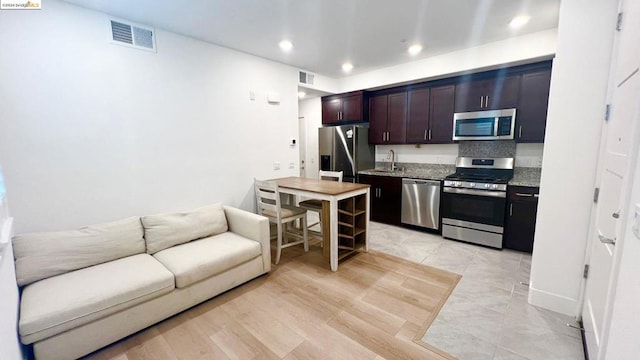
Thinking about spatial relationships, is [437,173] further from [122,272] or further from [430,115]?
[122,272]

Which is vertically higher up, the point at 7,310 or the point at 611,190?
the point at 611,190

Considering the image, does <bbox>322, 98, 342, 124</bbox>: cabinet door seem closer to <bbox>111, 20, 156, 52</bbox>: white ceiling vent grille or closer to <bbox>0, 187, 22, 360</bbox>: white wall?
<bbox>111, 20, 156, 52</bbox>: white ceiling vent grille

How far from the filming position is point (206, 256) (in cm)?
233

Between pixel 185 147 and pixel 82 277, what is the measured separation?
1.53m

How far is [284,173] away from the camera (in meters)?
4.12

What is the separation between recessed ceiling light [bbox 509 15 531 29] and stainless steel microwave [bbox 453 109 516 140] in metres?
1.03

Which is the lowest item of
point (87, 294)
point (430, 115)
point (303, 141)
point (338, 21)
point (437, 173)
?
point (87, 294)

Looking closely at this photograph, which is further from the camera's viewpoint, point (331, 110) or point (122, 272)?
point (331, 110)

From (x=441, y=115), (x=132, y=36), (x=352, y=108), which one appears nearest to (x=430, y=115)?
(x=441, y=115)

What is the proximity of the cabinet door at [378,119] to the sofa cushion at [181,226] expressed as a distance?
308cm

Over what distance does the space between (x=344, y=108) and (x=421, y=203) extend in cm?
Answer: 229

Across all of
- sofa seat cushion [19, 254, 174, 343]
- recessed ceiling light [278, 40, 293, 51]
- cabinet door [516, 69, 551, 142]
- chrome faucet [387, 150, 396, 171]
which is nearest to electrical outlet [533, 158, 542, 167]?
cabinet door [516, 69, 551, 142]

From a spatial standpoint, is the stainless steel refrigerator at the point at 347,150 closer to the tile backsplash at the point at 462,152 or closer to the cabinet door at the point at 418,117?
the tile backsplash at the point at 462,152

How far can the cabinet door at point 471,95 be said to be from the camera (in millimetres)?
3602
